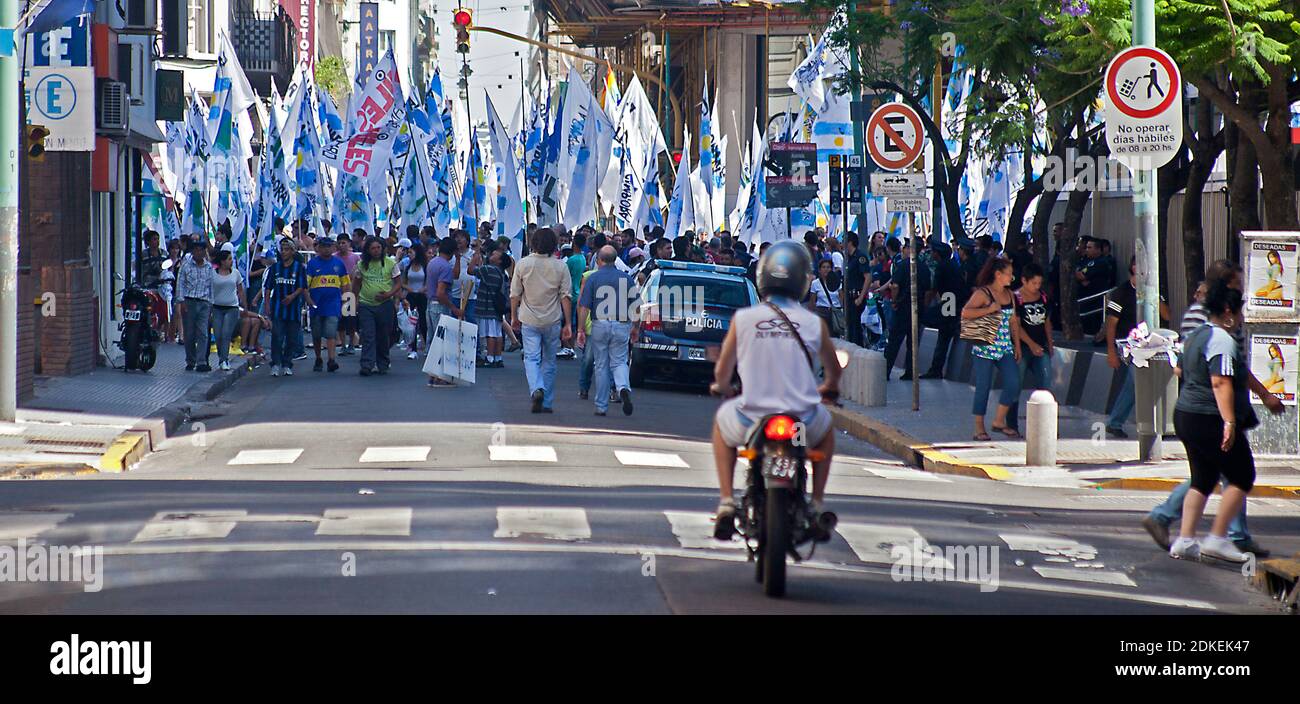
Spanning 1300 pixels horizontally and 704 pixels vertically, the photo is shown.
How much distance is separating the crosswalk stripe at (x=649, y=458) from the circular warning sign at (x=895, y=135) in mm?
5268

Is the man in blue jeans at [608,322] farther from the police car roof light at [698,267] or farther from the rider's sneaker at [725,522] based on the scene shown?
the rider's sneaker at [725,522]

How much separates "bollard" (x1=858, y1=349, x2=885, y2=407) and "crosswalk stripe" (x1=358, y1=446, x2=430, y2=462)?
6567mm

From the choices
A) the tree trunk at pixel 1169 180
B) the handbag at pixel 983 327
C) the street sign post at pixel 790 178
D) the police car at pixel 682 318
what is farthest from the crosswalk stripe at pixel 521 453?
the street sign post at pixel 790 178

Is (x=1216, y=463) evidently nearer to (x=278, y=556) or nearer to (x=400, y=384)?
(x=278, y=556)

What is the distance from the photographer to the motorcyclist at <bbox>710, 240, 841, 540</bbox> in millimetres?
9062

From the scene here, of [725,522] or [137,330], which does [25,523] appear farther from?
[137,330]

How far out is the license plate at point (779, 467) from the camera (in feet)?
28.5

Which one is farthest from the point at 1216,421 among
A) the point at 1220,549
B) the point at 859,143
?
the point at 859,143

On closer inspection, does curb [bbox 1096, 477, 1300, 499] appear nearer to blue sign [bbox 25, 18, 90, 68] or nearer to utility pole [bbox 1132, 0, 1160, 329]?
utility pole [bbox 1132, 0, 1160, 329]

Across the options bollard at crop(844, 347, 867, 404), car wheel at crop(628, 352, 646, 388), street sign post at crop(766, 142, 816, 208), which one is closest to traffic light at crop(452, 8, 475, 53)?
street sign post at crop(766, 142, 816, 208)

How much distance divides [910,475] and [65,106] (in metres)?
8.67

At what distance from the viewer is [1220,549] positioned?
35.8 ft
